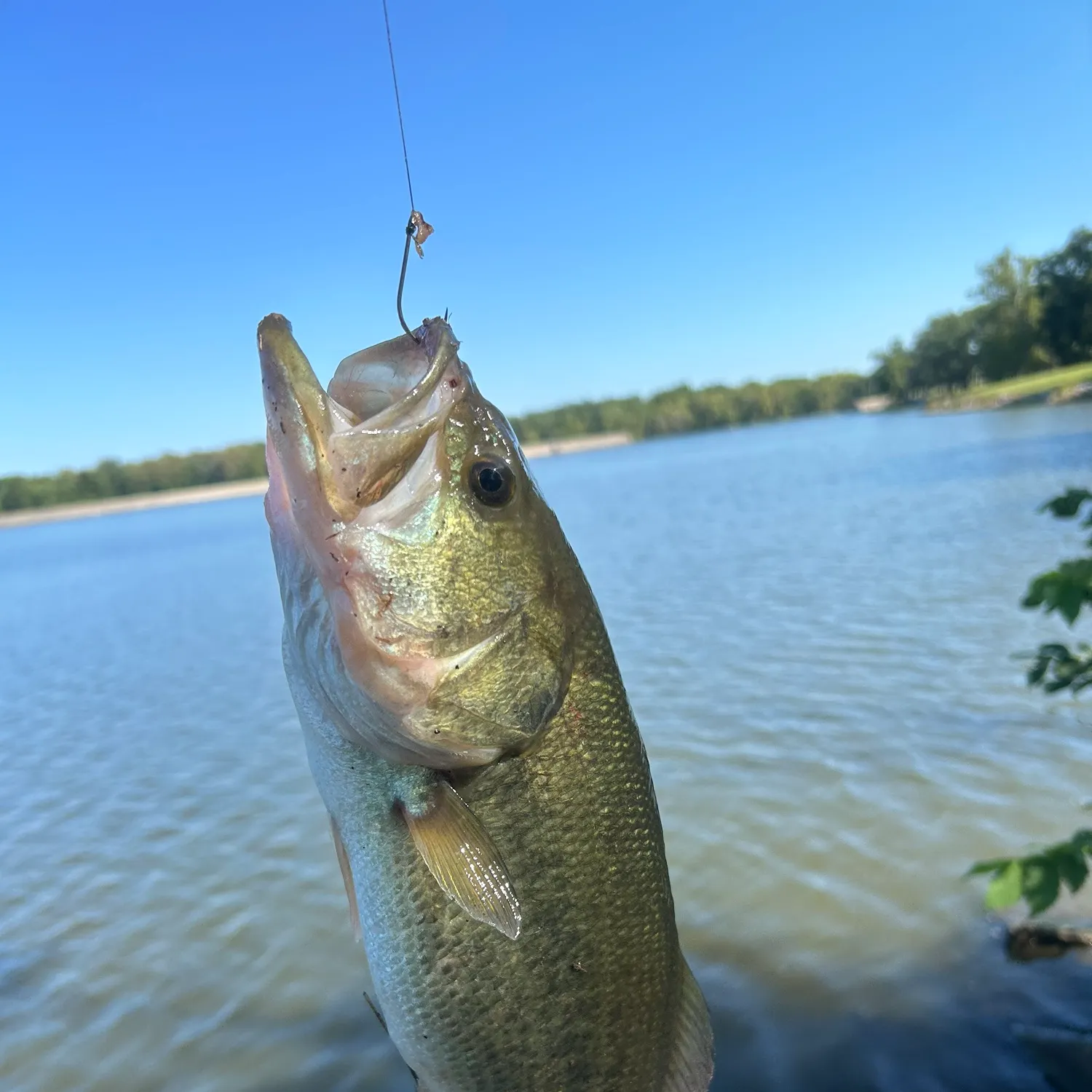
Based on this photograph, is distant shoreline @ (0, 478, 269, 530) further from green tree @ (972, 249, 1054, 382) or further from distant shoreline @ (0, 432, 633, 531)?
green tree @ (972, 249, 1054, 382)

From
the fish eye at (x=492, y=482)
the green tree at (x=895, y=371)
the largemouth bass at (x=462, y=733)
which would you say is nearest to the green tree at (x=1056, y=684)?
the largemouth bass at (x=462, y=733)

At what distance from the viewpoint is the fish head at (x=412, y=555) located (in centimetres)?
182

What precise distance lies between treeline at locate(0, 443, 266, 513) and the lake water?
55.8 m

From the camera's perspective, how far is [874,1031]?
468cm

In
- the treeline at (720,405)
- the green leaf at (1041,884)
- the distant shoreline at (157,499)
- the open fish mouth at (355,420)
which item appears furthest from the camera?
the treeline at (720,405)

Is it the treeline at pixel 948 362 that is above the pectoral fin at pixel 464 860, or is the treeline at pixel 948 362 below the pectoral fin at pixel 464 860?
above

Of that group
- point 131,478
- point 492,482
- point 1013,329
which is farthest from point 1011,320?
point 492,482

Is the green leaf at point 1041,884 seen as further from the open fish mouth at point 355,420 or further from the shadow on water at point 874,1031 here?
the open fish mouth at point 355,420

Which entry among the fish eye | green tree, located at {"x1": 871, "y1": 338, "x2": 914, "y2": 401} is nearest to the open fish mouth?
the fish eye

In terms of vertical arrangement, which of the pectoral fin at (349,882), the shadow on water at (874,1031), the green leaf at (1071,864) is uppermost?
the pectoral fin at (349,882)

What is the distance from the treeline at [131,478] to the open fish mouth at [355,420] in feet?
217

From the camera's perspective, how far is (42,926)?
712 cm

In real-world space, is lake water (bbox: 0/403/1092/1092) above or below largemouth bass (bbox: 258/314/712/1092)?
below

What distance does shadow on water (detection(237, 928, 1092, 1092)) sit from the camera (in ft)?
14.1
